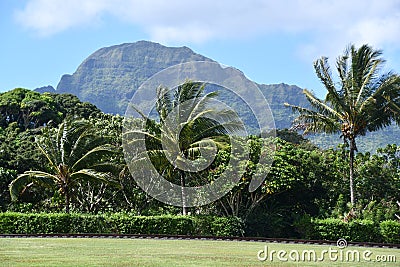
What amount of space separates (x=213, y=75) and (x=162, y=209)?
8448 millimetres

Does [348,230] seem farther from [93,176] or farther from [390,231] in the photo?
[93,176]

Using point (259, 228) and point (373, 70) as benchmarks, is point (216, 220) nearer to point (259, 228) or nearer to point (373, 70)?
point (259, 228)

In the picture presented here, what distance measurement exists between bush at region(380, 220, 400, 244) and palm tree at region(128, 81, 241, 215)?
6890mm

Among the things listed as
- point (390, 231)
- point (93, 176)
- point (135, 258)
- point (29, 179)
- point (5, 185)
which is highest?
point (93, 176)

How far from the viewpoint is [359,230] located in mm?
20922

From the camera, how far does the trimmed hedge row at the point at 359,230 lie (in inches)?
813

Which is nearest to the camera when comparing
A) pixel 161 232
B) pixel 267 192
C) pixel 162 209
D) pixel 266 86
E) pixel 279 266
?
pixel 279 266

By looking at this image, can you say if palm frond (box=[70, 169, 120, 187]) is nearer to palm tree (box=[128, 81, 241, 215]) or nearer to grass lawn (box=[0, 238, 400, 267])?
palm tree (box=[128, 81, 241, 215])

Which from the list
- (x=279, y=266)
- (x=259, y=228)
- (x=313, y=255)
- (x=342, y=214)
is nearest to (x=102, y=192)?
(x=259, y=228)

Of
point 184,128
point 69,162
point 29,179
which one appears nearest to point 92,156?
point 69,162

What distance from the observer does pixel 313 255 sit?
13430mm

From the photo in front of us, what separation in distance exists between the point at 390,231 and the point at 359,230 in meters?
1.09

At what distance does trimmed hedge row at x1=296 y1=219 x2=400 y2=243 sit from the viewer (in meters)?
20.6

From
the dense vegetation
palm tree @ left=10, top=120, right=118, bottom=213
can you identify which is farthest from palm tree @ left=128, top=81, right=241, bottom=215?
palm tree @ left=10, top=120, right=118, bottom=213
